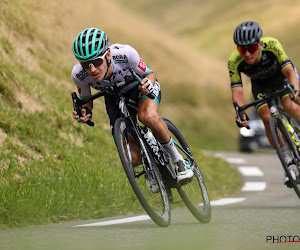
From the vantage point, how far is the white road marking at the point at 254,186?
47.4 feet

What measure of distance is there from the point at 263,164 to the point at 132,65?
12872 millimetres

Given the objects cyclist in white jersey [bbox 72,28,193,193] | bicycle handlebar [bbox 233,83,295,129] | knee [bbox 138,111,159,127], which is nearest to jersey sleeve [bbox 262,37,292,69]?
bicycle handlebar [bbox 233,83,295,129]

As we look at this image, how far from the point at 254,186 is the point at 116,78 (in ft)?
24.7

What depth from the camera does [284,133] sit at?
1032 cm

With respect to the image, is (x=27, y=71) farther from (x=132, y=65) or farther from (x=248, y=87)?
(x=248, y=87)

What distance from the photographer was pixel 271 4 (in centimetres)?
17238

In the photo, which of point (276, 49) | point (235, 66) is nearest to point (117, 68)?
point (235, 66)

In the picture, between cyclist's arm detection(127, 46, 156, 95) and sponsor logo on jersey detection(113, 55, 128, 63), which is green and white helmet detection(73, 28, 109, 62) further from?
cyclist's arm detection(127, 46, 156, 95)

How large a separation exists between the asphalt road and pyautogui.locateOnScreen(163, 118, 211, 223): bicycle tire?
→ 0.12 metres

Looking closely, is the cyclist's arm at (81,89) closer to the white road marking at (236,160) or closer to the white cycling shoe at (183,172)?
the white cycling shoe at (183,172)

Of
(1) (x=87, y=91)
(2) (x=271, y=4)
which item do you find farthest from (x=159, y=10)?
(1) (x=87, y=91)

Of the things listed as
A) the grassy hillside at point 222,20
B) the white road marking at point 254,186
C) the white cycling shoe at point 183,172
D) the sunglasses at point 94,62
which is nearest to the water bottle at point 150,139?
the white cycling shoe at point 183,172

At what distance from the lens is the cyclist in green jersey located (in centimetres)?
1003

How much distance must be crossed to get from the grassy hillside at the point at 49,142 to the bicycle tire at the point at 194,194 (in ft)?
4.12
